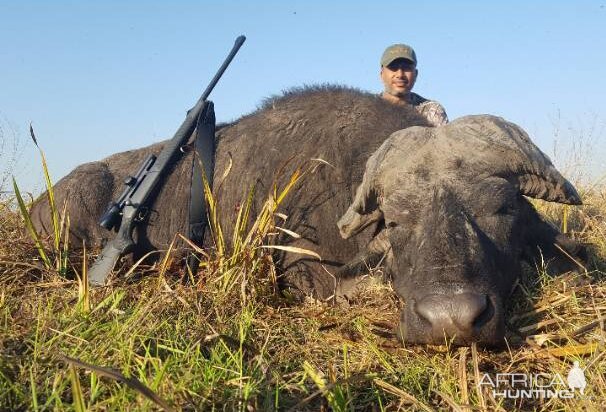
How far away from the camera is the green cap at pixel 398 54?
7.87 meters

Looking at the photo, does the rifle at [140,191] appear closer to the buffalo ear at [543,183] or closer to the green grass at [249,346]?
the green grass at [249,346]

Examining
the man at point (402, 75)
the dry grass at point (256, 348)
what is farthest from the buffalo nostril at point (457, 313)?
the man at point (402, 75)

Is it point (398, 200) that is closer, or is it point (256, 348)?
point (256, 348)

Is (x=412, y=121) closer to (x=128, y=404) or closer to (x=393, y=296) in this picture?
(x=393, y=296)

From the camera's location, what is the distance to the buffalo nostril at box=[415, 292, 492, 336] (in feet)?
9.08

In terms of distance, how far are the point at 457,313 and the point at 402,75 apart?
18.9 ft

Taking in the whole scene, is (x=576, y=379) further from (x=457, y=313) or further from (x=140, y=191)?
(x=140, y=191)

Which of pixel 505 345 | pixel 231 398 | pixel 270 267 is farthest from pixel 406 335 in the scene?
pixel 270 267

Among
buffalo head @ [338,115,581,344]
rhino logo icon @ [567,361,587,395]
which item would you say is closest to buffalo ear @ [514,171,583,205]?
buffalo head @ [338,115,581,344]

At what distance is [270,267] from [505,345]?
1.80m

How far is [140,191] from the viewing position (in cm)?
522

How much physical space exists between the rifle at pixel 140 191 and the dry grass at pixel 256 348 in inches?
18.8

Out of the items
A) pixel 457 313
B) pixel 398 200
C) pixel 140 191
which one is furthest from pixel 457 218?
pixel 140 191

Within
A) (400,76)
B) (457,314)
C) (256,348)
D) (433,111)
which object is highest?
(400,76)
